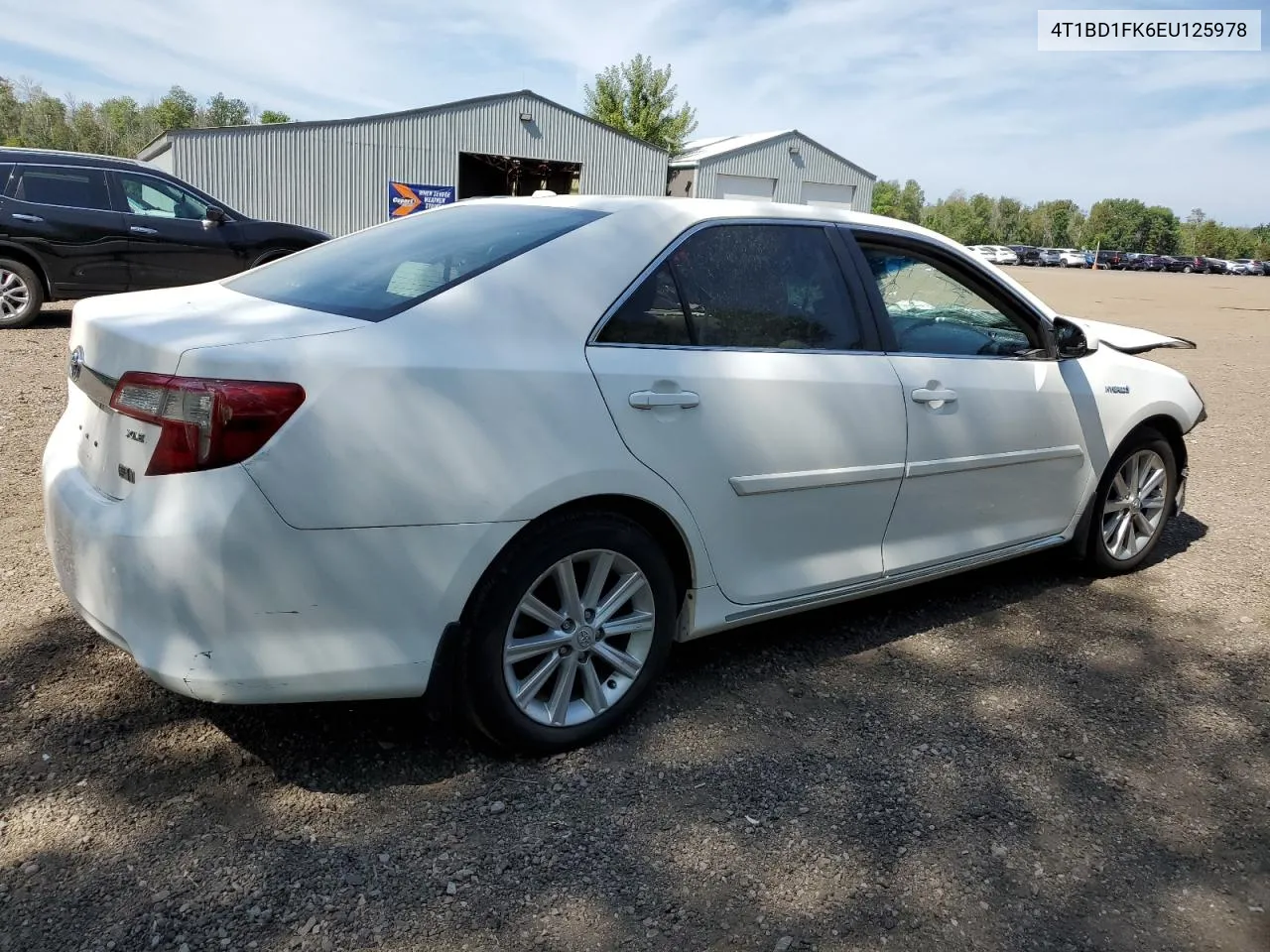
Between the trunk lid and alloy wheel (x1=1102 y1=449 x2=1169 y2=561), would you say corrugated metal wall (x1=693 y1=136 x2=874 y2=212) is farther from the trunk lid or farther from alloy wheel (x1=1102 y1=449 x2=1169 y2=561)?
the trunk lid

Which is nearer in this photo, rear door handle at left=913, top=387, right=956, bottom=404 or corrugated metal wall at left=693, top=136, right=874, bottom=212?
rear door handle at left=913, top=387, right=956, bottom=404

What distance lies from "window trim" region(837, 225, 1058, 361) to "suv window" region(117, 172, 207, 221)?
9096 mm

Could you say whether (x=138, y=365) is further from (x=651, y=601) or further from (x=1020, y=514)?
(x=1020, y=514)

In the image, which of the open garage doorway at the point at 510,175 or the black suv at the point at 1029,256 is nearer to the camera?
the open garage doorway at the point at 510,175

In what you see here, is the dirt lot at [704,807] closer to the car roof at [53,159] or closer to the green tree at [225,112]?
the car roof at [53,159]

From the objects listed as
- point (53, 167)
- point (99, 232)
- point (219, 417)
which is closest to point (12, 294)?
point (99, 232)

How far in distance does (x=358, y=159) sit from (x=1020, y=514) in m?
27.6

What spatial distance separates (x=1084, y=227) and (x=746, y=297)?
470ft

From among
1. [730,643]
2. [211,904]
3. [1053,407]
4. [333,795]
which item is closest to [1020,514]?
[1053,407]

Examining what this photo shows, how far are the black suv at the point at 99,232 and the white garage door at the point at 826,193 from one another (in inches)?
1209

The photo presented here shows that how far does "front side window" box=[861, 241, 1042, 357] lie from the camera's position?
3.68m

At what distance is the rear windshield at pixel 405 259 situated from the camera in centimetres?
279

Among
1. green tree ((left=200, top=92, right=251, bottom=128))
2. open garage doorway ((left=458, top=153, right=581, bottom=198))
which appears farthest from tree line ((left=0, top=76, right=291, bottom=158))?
open garage doorway ((left=458, top=153, right=581, bottom=198))

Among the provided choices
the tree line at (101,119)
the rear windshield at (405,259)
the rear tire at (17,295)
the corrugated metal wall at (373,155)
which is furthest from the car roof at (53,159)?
the tree line at (101,119)
